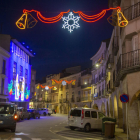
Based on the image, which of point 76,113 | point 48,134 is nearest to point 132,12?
point 76,113

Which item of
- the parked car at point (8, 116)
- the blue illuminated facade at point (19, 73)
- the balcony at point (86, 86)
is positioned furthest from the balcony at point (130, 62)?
the balcony at point (86, 86)

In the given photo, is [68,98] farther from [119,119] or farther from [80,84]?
[119,119]

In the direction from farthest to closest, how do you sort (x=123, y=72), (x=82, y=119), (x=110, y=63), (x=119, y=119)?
(x=110, y=63), (x=119, y=119), (x=82, y=119), (x=123, y=72)

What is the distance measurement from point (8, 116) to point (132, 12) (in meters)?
11.2

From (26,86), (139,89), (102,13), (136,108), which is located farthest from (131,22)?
(26,86)

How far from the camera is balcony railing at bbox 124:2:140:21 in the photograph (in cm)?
1406

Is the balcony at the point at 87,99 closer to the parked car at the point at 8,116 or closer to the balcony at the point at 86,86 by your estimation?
the balcony at the point at 86,86

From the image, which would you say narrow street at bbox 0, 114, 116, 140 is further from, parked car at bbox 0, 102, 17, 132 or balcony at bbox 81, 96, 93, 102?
balcony at bbox 81, 96, 93, 102

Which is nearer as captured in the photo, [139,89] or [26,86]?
[139,89]

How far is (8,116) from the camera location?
50.1 feet

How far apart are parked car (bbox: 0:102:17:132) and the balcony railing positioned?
10434mm

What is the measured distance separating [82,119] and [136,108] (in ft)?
16.8

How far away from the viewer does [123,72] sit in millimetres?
13852

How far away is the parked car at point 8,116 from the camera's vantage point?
49.3 ft
